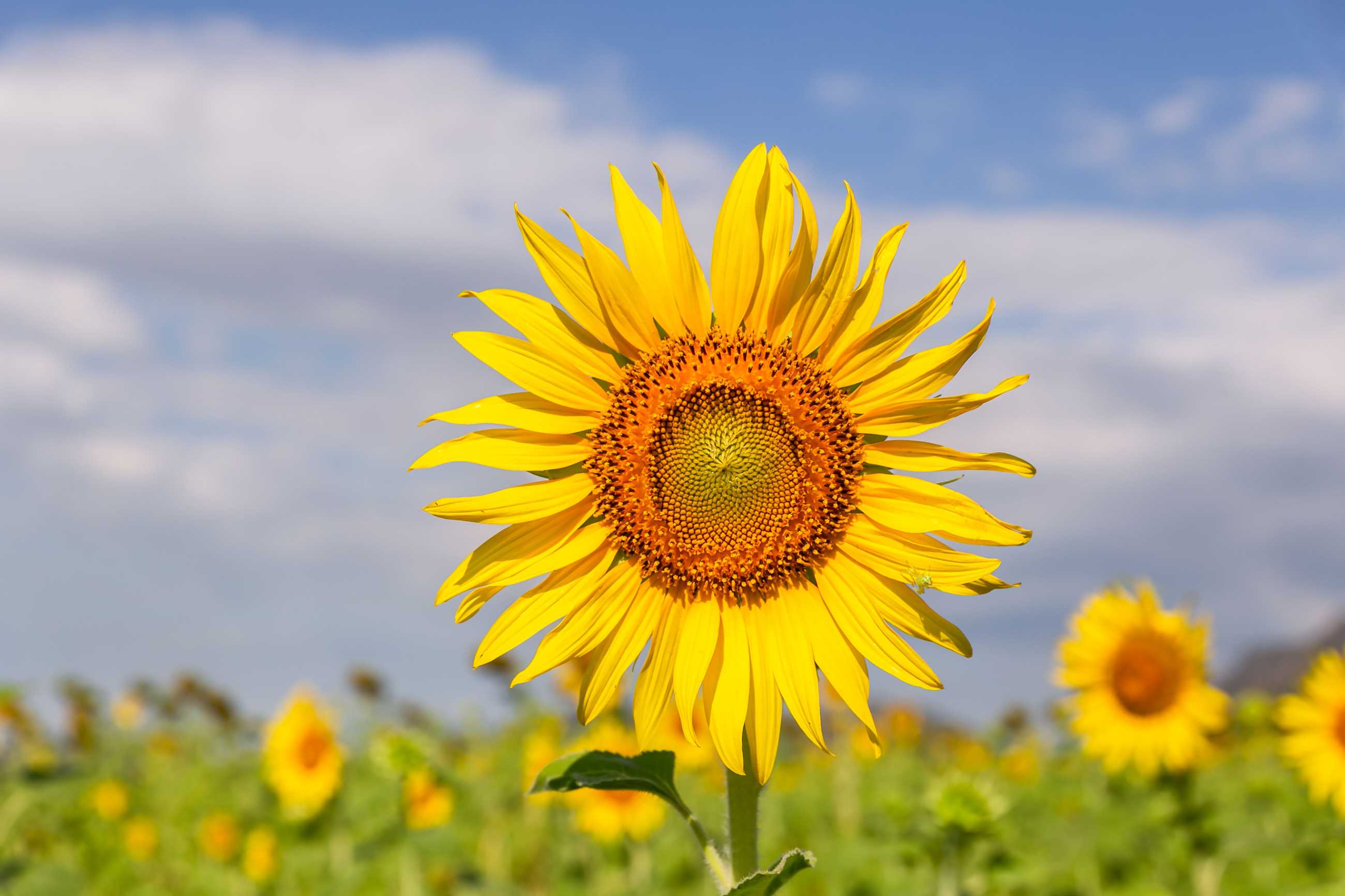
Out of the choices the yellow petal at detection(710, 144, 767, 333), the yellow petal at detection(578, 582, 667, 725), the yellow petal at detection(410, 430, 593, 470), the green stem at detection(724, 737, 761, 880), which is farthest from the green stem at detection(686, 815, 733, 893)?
the yellow petal at detection(710, 144, 767, 333)

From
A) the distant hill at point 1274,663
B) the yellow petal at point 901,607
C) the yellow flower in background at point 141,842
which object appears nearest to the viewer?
the yellow petal at point 901,607

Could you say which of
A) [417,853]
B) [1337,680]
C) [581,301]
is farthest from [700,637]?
[1337,680]

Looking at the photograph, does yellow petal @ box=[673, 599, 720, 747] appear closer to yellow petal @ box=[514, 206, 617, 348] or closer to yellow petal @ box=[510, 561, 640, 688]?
yellow petal @ box=[510, 561, 640, 688]

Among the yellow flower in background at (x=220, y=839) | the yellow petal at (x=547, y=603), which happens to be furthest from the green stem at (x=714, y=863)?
the yellow flower in background at (x=220, y=839)

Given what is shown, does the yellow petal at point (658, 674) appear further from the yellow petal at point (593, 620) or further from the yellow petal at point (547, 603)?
the yellow petal at point (547, 603)

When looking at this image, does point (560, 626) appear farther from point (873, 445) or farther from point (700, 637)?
point (873, 445)

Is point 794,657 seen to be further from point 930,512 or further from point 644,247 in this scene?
point 644,247
